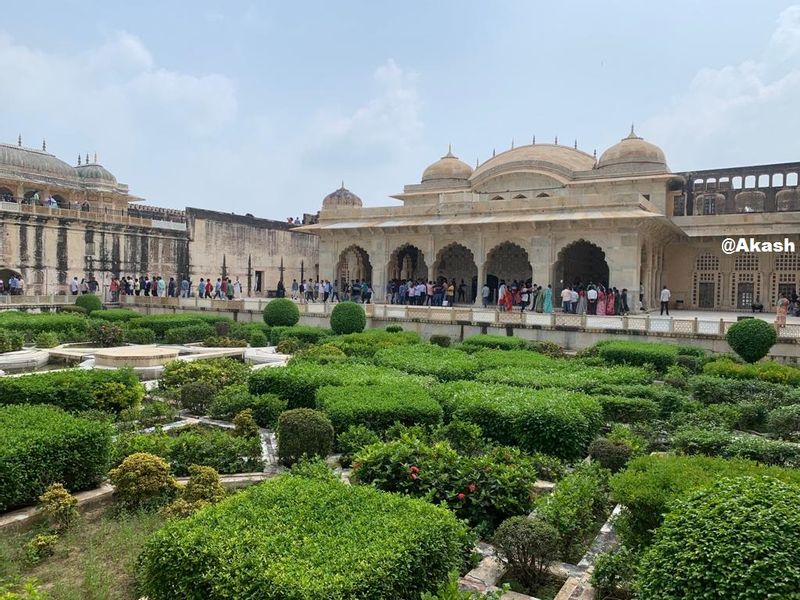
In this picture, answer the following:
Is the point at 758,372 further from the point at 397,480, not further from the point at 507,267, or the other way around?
the point at 507,267

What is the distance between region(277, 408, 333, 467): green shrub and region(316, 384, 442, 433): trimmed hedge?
529 millimetres

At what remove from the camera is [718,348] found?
15.0 meters

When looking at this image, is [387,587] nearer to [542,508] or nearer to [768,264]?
[542,508]

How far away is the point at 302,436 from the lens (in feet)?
21.8

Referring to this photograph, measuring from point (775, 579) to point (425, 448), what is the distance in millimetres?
3101

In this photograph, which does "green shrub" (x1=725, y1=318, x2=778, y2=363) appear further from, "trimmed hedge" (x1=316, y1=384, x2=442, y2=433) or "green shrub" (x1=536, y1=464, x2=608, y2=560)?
"green shrub" (x1=536, y1=464, x2=608, y2=560)

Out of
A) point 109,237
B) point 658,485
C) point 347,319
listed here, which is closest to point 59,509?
point 658,485

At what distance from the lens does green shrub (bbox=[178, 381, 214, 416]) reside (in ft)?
30.2

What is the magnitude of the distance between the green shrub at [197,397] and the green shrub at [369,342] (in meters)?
4.32

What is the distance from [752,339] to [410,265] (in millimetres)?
19398

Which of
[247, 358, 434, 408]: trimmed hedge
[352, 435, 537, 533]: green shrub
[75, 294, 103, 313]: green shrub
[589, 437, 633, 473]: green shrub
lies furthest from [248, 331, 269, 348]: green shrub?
[589, 437, 633, 473]: green shrub

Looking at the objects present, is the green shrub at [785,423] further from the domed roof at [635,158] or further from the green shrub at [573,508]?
the domed roof at [635,158]

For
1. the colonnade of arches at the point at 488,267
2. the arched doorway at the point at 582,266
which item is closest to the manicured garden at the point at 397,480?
the arched doorway at the point at 582,266

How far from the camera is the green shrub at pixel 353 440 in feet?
22.0
